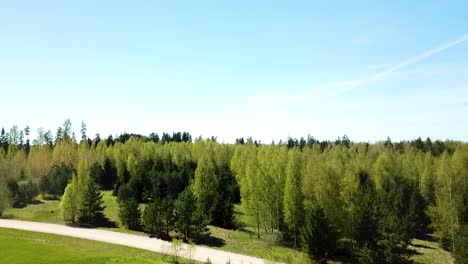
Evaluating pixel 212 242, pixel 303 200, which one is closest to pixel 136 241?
pixel 212 242

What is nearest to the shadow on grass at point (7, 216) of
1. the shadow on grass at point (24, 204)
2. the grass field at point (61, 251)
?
the shadow on grass at point (24, 204)

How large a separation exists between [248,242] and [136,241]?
49.7 feet

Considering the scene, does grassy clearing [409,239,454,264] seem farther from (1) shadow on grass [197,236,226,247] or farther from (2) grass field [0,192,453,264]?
(1) shadow on grass [197,236,226,247]

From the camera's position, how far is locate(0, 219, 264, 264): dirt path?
49.0 meters

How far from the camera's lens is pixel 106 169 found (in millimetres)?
105125

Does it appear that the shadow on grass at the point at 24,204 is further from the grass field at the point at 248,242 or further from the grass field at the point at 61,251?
the grass field at the point at 61,251

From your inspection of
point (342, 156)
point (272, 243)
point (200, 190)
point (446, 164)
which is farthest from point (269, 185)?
point (342, 156)

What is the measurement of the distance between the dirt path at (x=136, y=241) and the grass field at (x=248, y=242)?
2453 mm

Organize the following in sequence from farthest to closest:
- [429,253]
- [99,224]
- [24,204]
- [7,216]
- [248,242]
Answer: [24,204], [7,216], [99,224], [248,242], [429,253]

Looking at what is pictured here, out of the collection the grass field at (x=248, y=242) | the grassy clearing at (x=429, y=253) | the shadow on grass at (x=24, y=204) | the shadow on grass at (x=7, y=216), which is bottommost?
the grassy clearing at (x=429, y=253)

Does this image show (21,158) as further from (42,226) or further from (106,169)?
(42,226)

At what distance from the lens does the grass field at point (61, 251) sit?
4362 centimetres

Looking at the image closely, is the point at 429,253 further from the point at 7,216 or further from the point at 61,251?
the point at 7,216

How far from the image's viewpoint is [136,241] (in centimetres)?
5634
